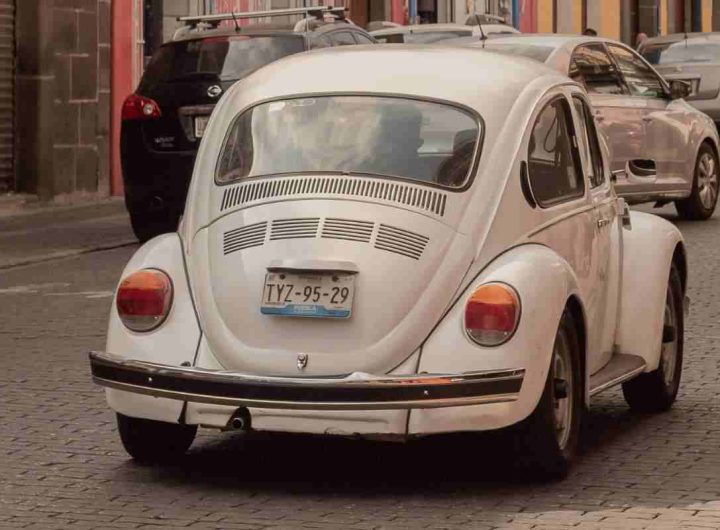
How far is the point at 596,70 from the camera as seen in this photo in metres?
18.3

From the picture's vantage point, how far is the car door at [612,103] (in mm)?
18141

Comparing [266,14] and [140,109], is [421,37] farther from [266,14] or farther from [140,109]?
[140,109]

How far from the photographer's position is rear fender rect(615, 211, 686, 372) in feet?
28.7

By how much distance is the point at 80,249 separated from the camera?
17.5 meters

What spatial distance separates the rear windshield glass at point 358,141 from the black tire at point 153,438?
0.92 metres

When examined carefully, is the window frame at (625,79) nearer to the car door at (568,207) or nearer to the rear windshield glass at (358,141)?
the car door at (568,207)

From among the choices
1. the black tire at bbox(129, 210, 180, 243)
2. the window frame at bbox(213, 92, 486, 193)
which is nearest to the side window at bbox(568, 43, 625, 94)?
the black tire at bbox(129, 210, 180, 243)

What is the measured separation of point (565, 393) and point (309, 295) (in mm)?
1006

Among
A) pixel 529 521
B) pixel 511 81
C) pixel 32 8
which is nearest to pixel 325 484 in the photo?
pixel 529 521

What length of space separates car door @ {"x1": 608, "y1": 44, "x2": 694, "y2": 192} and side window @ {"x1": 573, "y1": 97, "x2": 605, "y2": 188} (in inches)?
375

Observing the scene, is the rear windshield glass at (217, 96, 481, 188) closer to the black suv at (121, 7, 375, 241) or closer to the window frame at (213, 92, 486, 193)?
the window frame at (213, 92, 486, 193)

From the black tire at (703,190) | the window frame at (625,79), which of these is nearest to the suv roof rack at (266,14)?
the window frame at (625,79)

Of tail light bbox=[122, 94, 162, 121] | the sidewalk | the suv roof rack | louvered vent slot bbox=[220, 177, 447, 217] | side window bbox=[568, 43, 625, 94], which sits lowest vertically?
the sidewalk

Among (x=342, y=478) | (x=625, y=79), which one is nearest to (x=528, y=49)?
(x=625, y=79)
